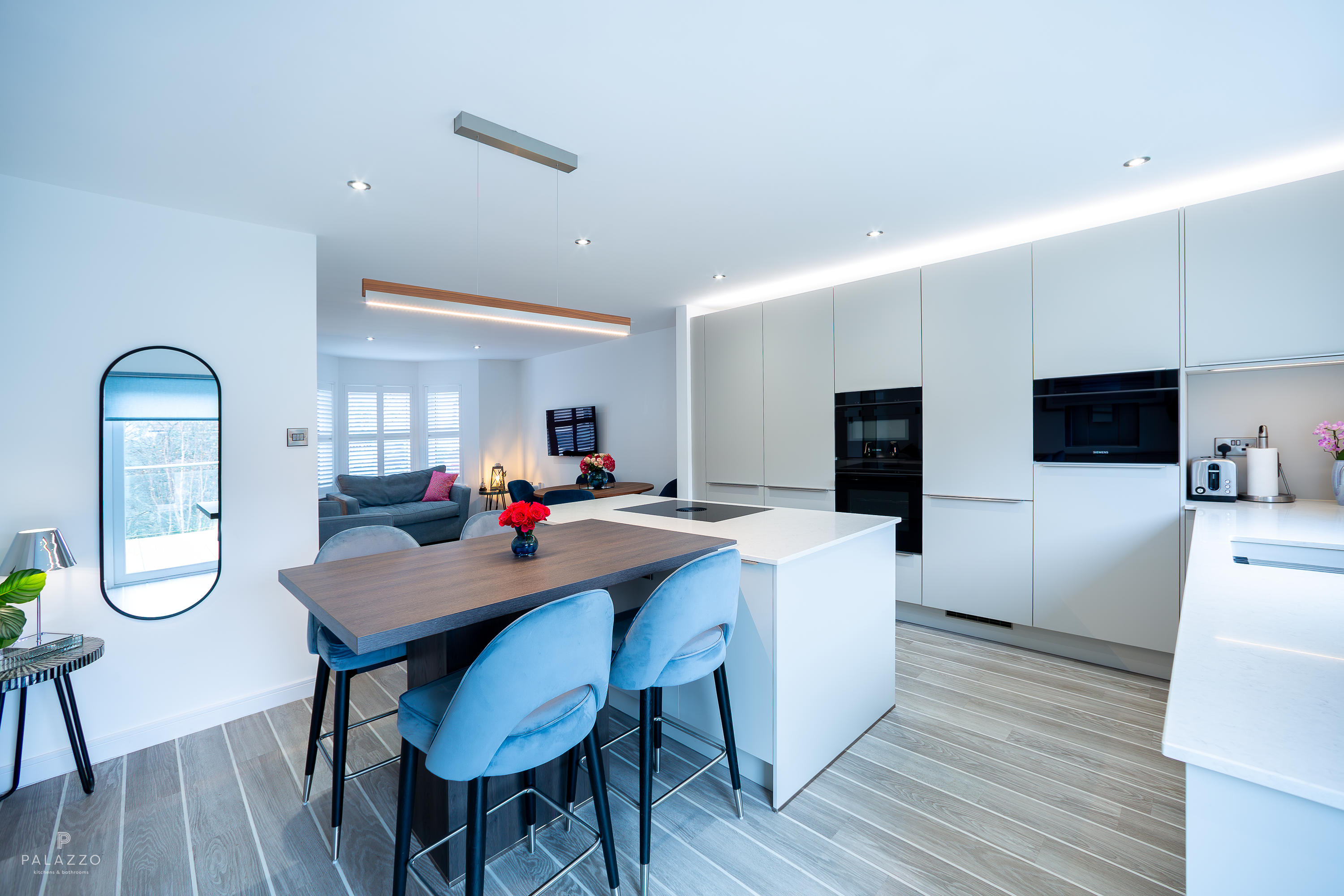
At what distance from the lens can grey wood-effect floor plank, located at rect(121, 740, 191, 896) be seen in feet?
5.62

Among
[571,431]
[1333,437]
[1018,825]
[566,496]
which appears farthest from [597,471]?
[1333,437]

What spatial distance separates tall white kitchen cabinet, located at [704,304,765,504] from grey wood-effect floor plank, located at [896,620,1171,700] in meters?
1.58

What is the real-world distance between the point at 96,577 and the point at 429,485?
5020 mm

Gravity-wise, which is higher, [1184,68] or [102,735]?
[1184,68]

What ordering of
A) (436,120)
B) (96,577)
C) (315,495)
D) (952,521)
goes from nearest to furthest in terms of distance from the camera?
(436,120) → (96,577) → (315,495) → (952,521)

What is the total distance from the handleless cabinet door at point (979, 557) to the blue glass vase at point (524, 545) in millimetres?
2737

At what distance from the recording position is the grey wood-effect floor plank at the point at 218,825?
1.70 meters

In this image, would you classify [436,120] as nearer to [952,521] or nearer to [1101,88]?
[1101,88]

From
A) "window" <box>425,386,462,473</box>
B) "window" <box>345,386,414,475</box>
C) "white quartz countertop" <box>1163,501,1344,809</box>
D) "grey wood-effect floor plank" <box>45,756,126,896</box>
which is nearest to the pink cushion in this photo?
"window" <box>425,386,462,473</box>

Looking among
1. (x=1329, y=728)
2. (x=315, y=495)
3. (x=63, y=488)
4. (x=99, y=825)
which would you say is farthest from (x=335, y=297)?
(x=1329, y=728)

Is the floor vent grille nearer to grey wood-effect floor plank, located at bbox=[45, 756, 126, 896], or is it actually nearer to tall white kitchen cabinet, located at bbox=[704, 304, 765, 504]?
tall white kitchen cabinet, located at bbox=[704, 304, 765, 504]

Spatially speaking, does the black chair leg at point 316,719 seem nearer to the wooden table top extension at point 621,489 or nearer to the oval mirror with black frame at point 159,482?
the oval mirror with black frame at point 159,482

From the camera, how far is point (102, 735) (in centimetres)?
242

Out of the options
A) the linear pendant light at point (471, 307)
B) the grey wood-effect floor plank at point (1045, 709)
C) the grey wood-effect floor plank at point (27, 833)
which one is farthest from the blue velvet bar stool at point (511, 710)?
the grey wood-effect floor plank at point (1045, 709)
